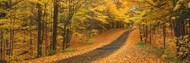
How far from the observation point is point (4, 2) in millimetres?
8242

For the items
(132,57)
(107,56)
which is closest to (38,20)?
(107,56)

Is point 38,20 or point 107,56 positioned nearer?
point 107,56

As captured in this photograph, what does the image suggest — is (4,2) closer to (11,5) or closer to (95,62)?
(11,5)

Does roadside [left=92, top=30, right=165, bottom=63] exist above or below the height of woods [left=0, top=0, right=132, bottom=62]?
below

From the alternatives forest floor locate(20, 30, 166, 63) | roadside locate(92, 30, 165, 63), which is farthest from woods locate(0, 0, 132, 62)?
roadside locate(92, 30, 165, 63)

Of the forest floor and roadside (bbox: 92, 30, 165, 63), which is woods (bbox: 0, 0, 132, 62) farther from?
roadside (bbox: 92, 30, 165, 63)

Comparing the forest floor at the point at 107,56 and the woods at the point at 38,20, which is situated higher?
the woods at the point at 38,20

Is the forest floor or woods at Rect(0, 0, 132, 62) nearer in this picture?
the forest floor

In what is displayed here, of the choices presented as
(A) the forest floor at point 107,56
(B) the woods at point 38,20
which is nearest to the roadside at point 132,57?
(A) the forest floor at point 107,56

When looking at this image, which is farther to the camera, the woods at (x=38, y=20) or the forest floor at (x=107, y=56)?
the woods at (x=38, y=20)

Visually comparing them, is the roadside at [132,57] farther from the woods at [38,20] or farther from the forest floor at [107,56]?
the woods at [38,20]

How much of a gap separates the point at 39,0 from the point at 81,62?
6234 millimetres

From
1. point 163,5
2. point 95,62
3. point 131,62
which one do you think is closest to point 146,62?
point 131,62

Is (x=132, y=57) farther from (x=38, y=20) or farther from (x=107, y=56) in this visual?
(x=38, y=20)
